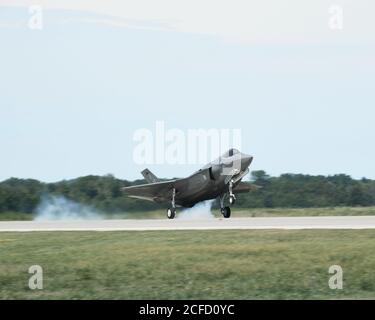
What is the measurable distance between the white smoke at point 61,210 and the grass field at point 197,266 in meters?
15.8

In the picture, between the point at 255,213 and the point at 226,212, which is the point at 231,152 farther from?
the point at 255,213

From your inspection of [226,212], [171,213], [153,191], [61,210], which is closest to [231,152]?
[226,212]

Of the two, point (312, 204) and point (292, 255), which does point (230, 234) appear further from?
point (312, 204)

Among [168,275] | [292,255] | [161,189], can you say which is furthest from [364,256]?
[161,189]

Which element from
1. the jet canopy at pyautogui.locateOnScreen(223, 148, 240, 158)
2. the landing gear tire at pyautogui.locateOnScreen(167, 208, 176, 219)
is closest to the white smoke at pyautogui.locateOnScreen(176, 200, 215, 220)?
the landing gear tire at pyautogui.locateOnScreen(167, 208, 176, 219)

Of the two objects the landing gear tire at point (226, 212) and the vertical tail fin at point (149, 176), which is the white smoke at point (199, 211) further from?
the vertical tail fin at point (149, 176)

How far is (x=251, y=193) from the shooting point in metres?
42.0

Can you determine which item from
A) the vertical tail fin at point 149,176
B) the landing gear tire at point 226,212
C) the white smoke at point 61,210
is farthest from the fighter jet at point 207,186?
the vertical tail fin at point 149,176

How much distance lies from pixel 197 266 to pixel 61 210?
78.1 ft

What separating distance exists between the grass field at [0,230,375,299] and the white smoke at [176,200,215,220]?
15266mm

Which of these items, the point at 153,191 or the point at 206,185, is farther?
the point at 153,191

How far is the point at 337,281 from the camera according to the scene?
12.6m

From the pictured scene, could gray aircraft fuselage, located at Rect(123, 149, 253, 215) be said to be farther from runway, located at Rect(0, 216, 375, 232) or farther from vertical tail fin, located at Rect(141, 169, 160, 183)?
runway, located at Rect(0, 216, 375, 232)

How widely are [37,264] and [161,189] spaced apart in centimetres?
2155
